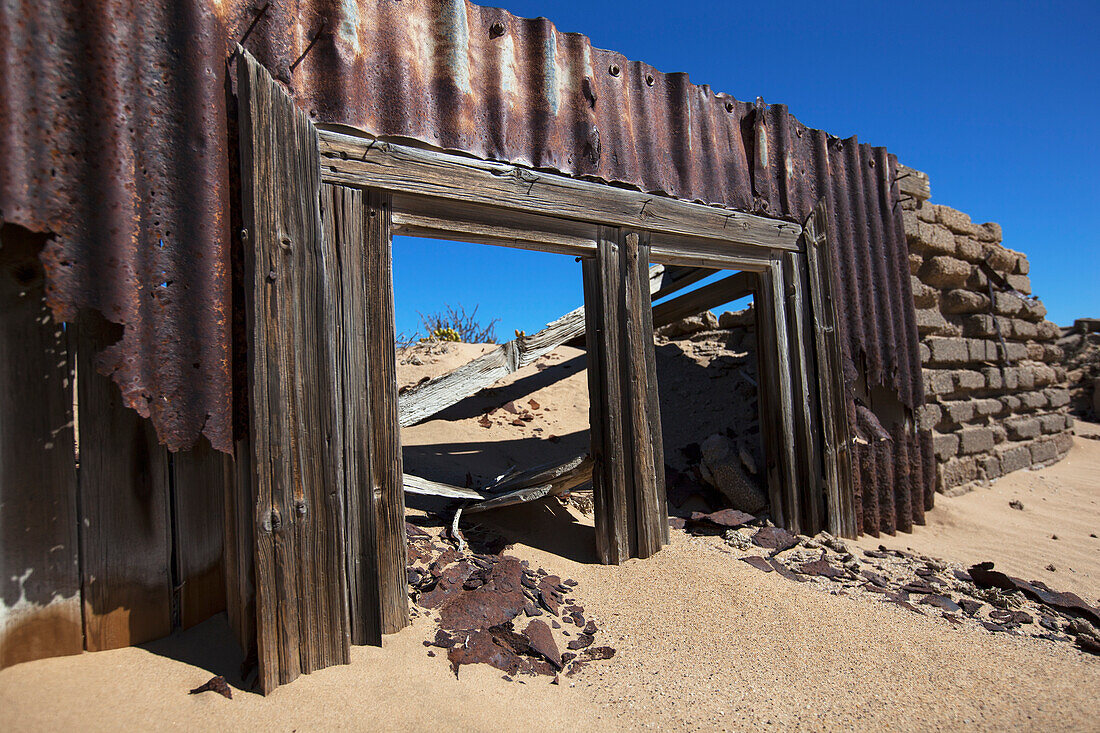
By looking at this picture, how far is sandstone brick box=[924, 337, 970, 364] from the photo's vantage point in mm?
5227

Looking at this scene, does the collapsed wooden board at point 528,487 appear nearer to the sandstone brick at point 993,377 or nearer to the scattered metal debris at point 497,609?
the scattered metal debris at point 497,609

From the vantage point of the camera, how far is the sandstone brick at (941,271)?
17.8ft

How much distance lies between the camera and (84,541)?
2.00 meters

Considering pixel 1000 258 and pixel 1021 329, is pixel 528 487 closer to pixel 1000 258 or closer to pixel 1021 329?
pixel 1000 258

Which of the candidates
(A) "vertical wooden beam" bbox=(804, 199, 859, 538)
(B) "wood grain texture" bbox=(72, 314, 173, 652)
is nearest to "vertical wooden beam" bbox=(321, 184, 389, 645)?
(B) "wood grain texture" bbox=(72, 314, 173, 652)

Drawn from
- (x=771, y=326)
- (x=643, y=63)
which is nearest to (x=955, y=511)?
(x=771, y=326)

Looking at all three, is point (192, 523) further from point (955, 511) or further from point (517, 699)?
point (955, 511)

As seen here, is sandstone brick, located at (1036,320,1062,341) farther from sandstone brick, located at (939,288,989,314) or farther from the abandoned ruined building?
the abandoned ruined building

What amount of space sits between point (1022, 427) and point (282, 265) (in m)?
7.49

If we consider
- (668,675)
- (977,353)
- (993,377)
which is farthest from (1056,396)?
(668,675)

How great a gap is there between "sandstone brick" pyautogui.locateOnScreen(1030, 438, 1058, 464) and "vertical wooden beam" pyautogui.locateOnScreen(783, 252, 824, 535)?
4054 millimetres

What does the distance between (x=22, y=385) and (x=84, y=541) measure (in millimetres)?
587

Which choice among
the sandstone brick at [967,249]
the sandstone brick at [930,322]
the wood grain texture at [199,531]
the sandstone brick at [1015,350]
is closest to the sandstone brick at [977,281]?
the sandstone brick at [967,249]

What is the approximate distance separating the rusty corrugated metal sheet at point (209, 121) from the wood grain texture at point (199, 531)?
0.27 metres
